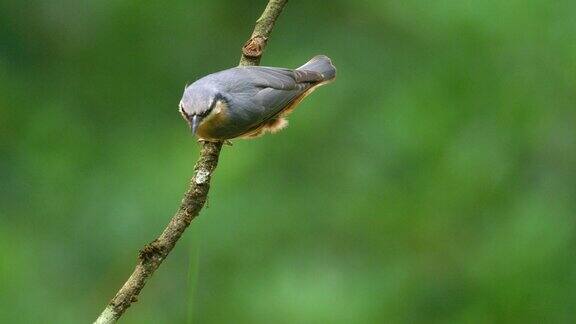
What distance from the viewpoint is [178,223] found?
7.10 feet

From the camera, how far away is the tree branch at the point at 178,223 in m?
2.03

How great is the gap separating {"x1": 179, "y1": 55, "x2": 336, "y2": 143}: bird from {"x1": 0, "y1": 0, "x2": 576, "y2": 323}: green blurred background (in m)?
0.90

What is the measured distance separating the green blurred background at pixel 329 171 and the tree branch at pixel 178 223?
1.13 m

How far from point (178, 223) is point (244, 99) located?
2.05 feet

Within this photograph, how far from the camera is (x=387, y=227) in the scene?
3.79 m

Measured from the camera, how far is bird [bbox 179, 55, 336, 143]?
2.56 metres

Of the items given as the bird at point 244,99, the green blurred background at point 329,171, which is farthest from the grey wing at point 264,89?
the green blurred background at point 329,171

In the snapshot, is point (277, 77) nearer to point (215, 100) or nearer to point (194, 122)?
point (215, 100)

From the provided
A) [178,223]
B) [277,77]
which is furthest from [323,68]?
[178,223]

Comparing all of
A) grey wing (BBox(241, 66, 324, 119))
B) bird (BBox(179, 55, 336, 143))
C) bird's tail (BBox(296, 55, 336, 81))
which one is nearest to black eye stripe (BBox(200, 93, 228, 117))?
bird (BBox(179, 55, 336, 143))

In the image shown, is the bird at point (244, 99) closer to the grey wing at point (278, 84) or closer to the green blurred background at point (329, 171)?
the grey wing at point (278, 84)

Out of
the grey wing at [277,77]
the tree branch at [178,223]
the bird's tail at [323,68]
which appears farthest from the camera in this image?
the bird's tail at [323,68]

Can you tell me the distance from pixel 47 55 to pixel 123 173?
601 millimetres

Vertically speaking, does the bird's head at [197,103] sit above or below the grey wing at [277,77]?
below
